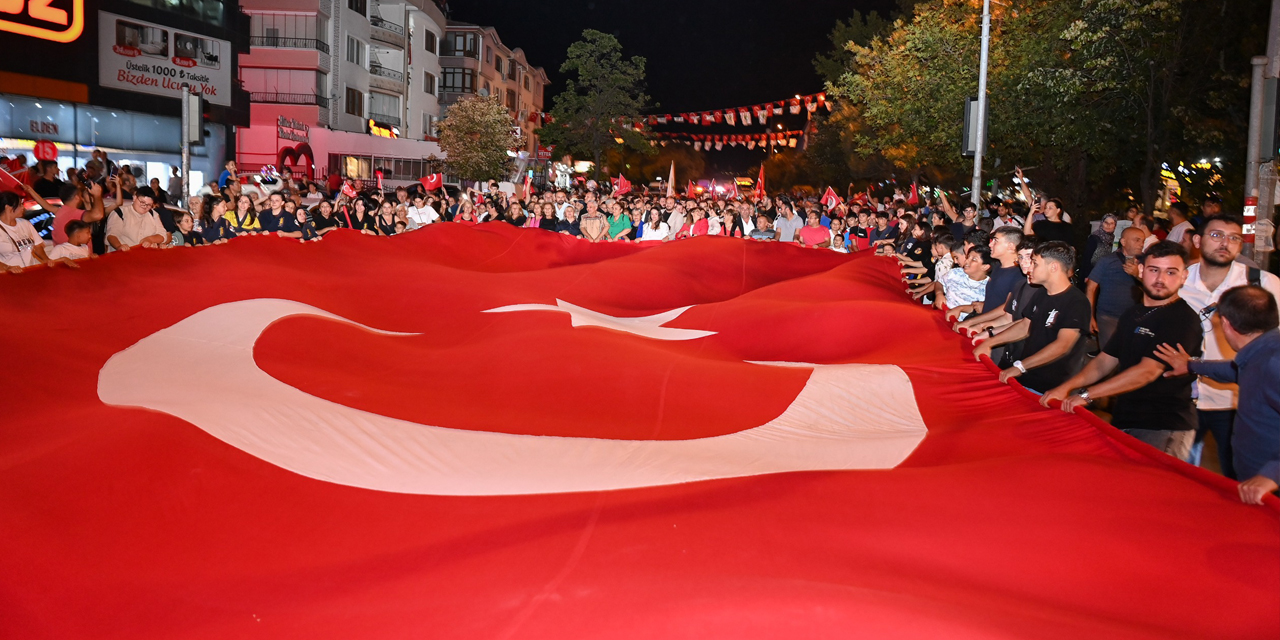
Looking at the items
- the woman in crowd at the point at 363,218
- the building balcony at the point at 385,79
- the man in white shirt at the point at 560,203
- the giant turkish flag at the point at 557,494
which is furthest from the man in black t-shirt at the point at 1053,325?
the building balcony at the point at 385,79

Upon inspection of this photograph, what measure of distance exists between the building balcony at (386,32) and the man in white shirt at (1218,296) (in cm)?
5416

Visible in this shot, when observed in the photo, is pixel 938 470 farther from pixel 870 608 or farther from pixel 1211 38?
pixel 1211 38

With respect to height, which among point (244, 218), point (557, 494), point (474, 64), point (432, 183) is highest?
point (474, 64)

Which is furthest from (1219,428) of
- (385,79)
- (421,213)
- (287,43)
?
(385,79)

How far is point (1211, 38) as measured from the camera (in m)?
18.4

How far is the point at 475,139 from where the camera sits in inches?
2165

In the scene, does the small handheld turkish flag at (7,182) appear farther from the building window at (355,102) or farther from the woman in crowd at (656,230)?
the building window at (355,102)

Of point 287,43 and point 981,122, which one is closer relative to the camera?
point 981,122

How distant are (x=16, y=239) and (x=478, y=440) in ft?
19.7

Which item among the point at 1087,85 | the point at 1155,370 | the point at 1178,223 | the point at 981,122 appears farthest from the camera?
the point at 981,122

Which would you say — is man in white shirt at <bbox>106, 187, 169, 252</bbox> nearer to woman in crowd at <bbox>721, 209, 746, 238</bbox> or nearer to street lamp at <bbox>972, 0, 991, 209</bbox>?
woman in crowd at <bbox>721, 209, 746, 238</bbox>

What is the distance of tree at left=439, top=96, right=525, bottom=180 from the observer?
54.5 meters

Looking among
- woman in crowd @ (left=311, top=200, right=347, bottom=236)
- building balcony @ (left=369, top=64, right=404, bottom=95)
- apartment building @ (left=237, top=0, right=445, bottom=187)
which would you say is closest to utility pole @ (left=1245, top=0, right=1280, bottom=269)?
woman in crowd @ (left=311, top=200, right=347, bottom=236)

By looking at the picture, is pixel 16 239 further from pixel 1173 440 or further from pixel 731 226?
pixel 731 226
